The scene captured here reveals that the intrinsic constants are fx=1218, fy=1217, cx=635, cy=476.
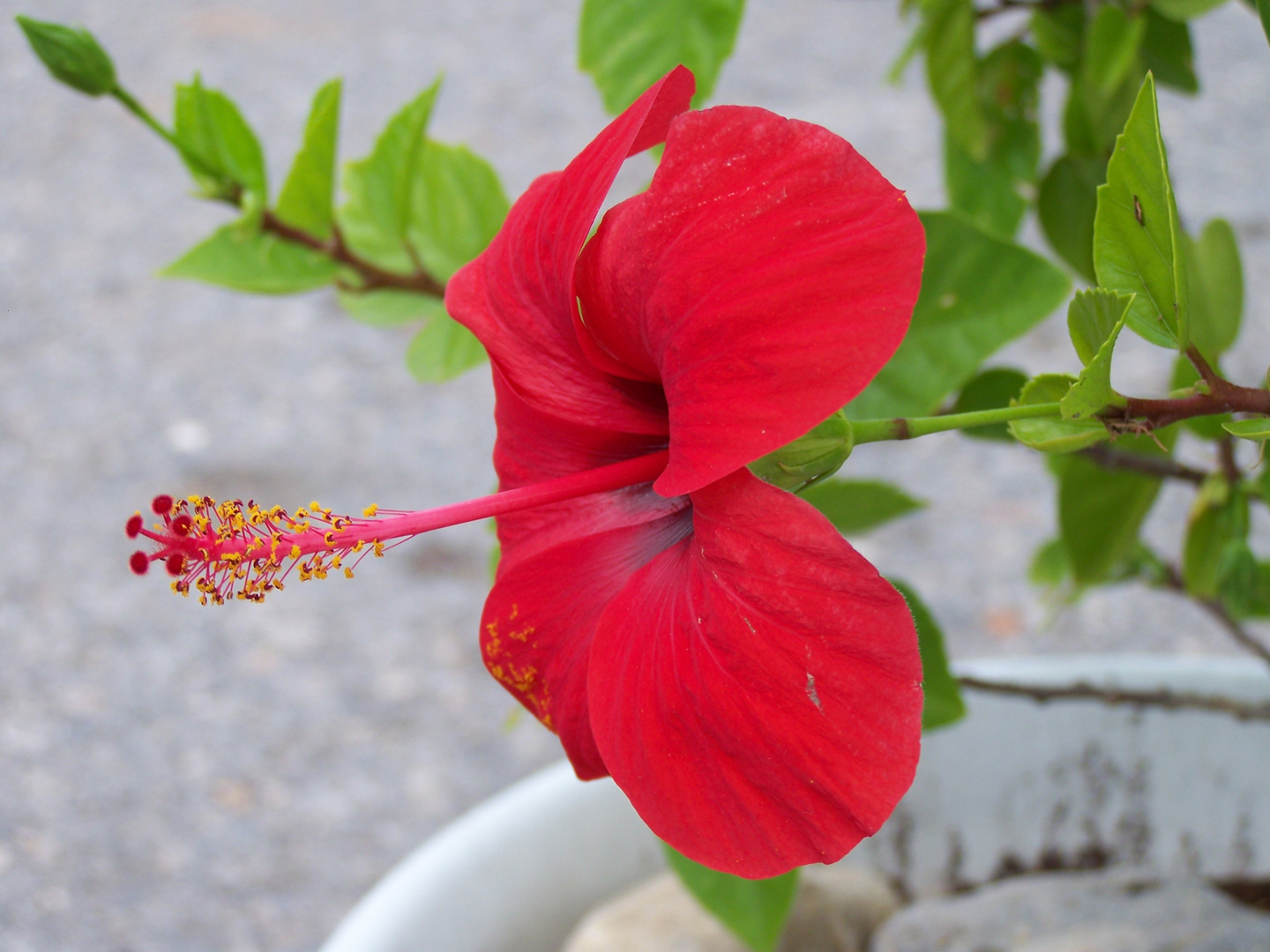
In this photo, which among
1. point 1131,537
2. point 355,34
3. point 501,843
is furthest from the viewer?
point 355,34

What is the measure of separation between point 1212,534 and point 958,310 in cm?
21

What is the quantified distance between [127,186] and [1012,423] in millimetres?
2576

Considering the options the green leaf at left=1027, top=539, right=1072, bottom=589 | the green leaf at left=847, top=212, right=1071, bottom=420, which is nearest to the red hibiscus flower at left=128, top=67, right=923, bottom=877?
the green leaf at left=847, top=212, right=1071, bottom=420

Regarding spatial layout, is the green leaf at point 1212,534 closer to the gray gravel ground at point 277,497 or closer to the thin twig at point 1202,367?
the gray gravel ground at point 277,497

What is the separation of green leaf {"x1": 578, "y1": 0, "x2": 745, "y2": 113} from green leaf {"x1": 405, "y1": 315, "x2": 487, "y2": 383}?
0.54 feet

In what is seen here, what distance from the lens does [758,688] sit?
0.31m

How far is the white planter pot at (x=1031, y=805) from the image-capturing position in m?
0.78

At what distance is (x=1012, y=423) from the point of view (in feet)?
0.98

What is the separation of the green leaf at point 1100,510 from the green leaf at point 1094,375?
1.09 ft

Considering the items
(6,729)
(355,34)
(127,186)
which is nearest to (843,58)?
(355,34)

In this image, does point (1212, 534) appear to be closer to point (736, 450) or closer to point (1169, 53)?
point (1169, 53)

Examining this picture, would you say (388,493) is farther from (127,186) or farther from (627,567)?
(627,567)

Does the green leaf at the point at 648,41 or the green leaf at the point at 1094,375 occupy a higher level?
the green leaf at the point at 648,41

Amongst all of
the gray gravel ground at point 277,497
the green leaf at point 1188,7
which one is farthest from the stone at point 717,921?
the green leaf at point 1188,7
